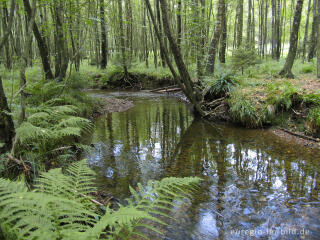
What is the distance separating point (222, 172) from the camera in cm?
432

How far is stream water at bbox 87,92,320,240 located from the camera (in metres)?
2.86

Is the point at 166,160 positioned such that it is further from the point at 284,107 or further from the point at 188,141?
the point at 284,107

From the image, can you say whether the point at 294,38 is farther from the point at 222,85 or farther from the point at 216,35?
the point at 222,85

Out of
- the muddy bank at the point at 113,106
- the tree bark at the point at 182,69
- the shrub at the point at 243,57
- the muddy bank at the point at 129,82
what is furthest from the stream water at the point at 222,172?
the muddy bank at the point at 129,82

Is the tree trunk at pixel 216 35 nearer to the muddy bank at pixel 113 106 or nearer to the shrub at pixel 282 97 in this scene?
the shrub at pixel 282 97

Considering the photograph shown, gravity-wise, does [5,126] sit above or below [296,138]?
above

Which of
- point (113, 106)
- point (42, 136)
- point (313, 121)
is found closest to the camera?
Result: point (42, 136)

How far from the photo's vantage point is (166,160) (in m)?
4.95

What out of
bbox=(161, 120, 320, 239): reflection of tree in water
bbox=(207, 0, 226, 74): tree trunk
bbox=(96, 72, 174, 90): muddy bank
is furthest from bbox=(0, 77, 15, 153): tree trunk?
bbox=(96, 72, 174, 90): muddy bank

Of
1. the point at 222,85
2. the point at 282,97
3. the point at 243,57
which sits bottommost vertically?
the point at 282,97

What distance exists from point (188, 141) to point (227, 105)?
9.65 ft

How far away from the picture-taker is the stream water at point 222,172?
2.86 m

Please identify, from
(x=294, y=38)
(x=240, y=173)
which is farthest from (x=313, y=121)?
(x=294, y=38)

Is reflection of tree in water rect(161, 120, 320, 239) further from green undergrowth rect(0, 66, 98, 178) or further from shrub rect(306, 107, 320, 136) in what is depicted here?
green undergrowth rect(0, 66, 98, 178)
